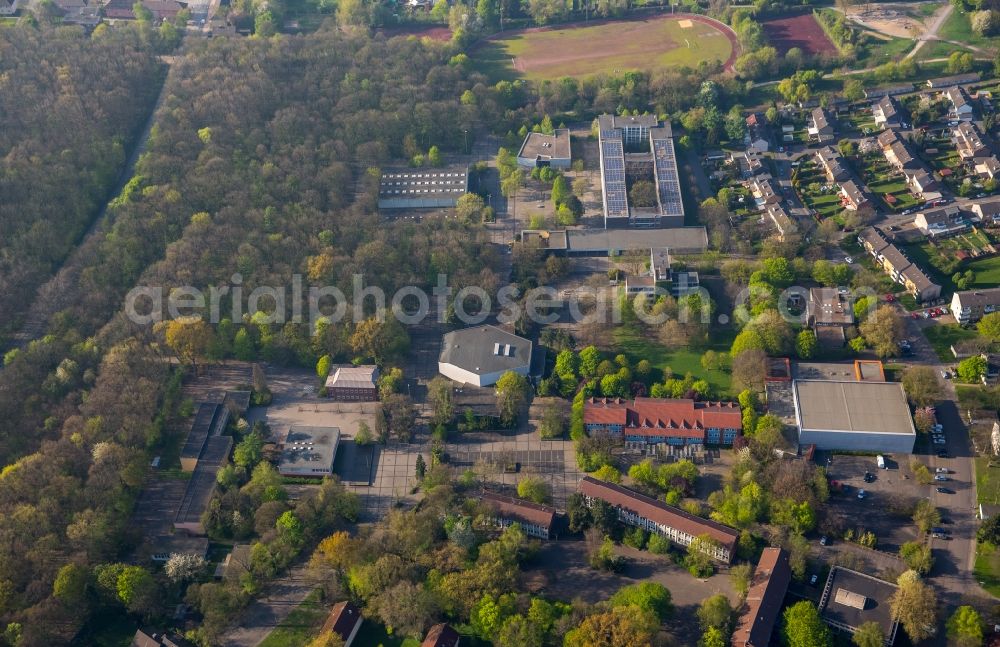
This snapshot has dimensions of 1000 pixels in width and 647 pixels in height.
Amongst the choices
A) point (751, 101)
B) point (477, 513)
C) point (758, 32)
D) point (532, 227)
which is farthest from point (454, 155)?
point (477, 513)

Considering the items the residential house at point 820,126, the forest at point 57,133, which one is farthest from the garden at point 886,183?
the forest at point 57,133

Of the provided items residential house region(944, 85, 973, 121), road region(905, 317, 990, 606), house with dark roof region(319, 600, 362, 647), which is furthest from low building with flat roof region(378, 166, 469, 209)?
residential house region(944, 85, 973, 121)

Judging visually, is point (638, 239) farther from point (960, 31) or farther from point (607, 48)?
point (960, 31)

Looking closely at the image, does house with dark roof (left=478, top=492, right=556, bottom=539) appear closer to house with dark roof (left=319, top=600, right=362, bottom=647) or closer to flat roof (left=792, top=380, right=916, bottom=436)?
house with dark roof (left=319, top=600, right=362, bottom=647)

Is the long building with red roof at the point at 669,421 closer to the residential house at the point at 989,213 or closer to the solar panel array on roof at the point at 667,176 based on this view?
the solar panel array on roof at the point at 667,176

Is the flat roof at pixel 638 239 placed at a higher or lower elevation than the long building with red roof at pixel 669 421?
higher

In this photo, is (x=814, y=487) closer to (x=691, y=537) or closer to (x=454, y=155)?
(x=691, y=537)

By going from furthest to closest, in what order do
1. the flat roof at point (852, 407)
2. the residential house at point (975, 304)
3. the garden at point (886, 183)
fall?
the garden at point (886, 183) < the residential house at point (975, 304) < the flat roof at point (852, 407)

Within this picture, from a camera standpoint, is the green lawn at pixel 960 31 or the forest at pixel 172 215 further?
the green lawn at pixel 960 31
